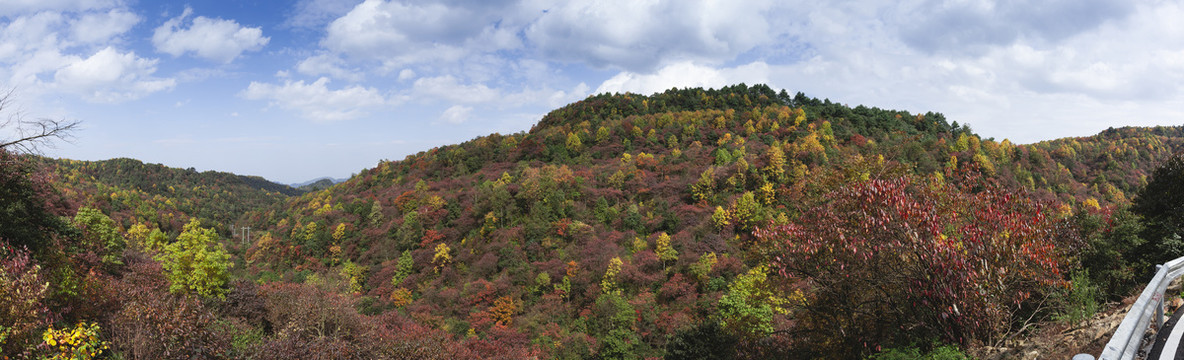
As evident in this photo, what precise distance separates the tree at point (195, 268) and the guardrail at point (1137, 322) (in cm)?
2707

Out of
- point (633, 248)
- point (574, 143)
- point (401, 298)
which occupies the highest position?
point (574, 143)

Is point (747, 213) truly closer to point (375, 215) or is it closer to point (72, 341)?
point (72, 341)

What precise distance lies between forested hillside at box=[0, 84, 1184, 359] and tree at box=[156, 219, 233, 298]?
13cm

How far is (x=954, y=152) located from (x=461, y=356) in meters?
72.3

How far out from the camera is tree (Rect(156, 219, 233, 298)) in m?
21.7

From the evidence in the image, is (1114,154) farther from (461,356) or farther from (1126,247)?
(461,356)

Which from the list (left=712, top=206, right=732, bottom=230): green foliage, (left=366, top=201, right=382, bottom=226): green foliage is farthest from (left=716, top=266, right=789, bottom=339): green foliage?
(left=366, top=201, right=382, bottom=226): green foliage

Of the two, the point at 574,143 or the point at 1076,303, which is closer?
the point at 1076,303

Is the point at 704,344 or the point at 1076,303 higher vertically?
the point at 1076,303

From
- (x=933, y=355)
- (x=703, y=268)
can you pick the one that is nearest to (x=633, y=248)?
(x=703, y=268)

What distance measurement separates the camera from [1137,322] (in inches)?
173

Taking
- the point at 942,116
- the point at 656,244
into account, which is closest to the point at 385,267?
the point at 656,244

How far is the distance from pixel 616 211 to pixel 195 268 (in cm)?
4027

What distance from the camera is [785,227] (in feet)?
31.5
